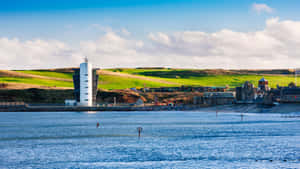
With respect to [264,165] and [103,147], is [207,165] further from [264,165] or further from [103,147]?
[103,147]

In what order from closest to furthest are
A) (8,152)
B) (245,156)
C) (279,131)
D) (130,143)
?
(245,156), (8,152), (130,143), (279,131)

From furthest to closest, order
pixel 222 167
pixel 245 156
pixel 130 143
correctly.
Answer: pixel 130 143
pixel 245 156
pixel 222 167

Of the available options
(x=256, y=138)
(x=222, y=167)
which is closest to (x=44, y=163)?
(x=222, y=167)

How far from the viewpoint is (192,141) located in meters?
82.6

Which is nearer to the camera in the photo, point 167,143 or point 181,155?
point 181,155

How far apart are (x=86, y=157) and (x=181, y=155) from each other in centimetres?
1284

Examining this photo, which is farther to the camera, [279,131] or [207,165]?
[279,131]

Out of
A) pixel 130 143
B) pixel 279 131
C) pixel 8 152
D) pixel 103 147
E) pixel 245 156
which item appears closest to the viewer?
pixel 245 156

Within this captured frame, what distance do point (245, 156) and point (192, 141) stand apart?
19.2 m

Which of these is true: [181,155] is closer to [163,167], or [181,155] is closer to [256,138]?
[163,167]

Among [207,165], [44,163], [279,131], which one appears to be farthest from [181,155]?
[279,131]

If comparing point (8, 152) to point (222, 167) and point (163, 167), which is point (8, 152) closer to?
point (163, 167)

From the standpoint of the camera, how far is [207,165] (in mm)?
57781

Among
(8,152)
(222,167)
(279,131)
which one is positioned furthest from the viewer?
(279,131)
